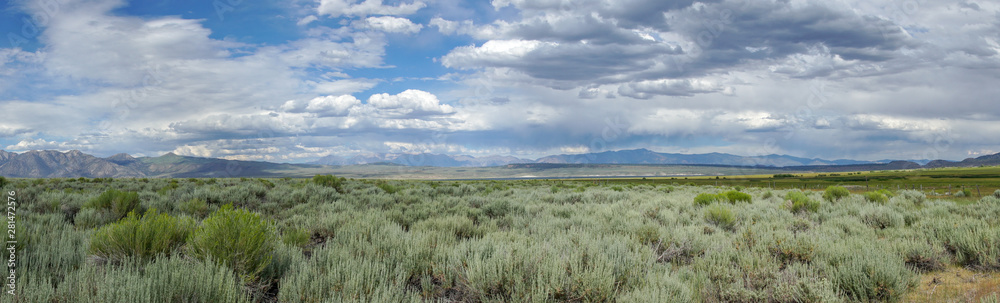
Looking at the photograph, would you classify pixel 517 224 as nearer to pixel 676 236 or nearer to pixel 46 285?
pixel 676 236

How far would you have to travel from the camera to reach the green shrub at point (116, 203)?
9.20 m

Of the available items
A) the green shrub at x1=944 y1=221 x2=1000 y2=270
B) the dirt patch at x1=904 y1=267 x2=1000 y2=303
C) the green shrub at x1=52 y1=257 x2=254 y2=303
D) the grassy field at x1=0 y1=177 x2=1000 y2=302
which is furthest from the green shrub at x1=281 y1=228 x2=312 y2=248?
the green shrub at x1=944 y1=221 x2=1000 y2=270

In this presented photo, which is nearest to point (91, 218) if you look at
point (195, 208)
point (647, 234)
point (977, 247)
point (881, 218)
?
point (195, 208)

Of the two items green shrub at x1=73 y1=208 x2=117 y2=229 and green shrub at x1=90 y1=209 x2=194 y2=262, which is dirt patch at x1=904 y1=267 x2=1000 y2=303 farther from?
green shrub at x1=73 y1=208 x2=117 y2=229

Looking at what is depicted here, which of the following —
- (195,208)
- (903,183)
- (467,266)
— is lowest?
(903,183)

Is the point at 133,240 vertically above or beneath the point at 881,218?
above

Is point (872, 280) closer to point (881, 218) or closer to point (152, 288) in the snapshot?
point (881, 218)

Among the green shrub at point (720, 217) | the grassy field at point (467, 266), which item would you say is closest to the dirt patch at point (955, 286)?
the grassy field at point (467, 266)

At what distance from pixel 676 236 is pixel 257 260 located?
243 inches

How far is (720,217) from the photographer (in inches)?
367

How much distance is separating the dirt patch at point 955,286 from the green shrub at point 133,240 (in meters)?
8.60

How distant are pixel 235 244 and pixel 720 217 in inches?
368

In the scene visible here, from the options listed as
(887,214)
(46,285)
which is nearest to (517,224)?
(46,285)

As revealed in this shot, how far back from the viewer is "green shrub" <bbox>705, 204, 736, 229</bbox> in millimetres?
8984
